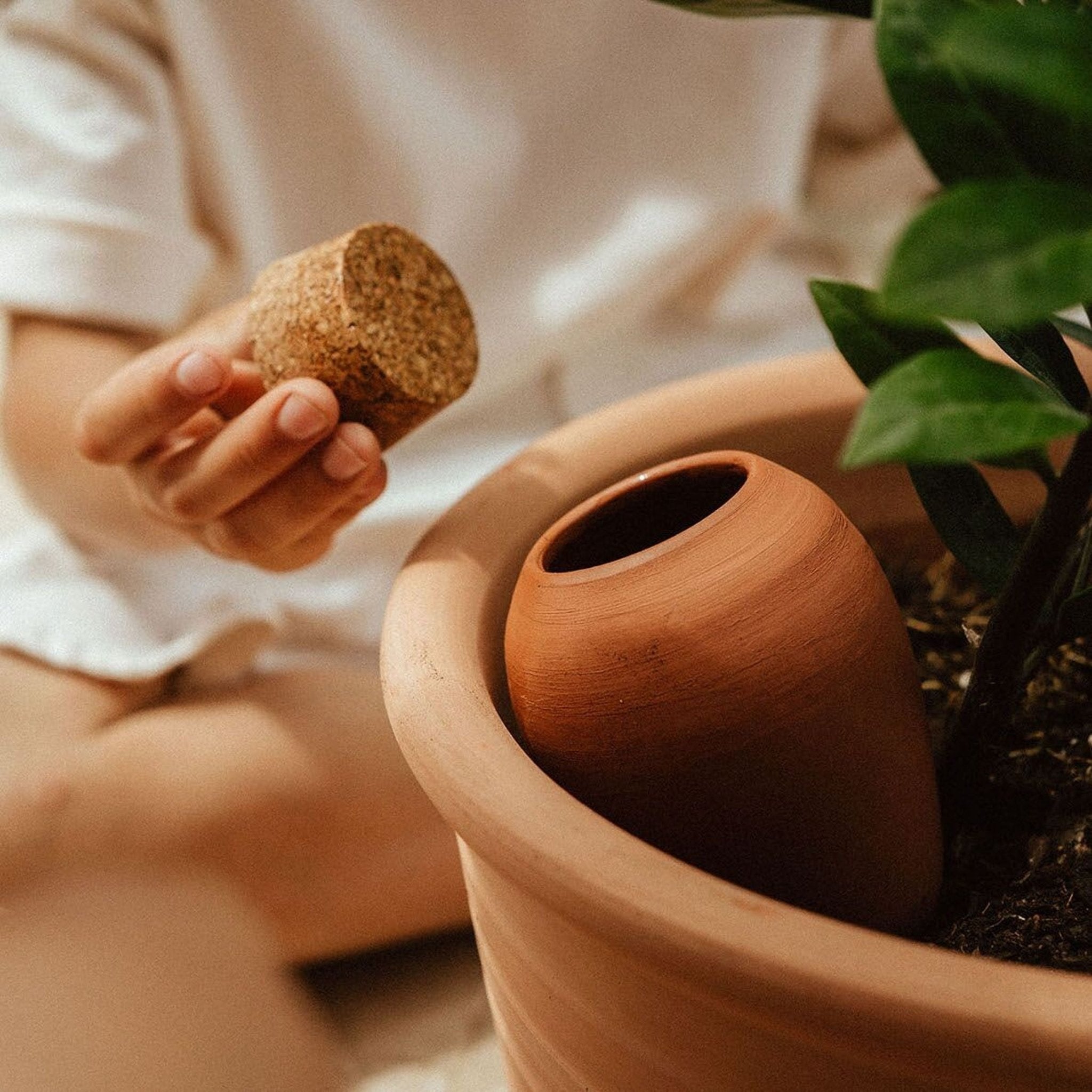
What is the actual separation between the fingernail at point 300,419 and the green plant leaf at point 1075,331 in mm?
279

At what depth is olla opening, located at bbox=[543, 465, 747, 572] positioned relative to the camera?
406mm

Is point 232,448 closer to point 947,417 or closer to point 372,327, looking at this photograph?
point 372,327

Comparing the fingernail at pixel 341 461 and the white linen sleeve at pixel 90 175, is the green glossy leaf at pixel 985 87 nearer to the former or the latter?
the fingernail at pixel 341 461

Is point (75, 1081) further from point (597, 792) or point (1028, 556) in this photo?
point (1028, 556)

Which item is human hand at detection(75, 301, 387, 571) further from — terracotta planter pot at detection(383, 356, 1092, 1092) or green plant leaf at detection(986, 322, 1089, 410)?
green plant leaf at detection(986, 322, 1089, 410)

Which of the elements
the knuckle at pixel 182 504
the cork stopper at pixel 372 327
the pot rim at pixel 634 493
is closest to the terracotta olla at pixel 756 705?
the pot rim at pixel 634 493

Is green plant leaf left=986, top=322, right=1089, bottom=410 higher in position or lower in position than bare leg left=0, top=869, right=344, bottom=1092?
higher

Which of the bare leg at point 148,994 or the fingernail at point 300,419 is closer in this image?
the fingernail at point 300,419

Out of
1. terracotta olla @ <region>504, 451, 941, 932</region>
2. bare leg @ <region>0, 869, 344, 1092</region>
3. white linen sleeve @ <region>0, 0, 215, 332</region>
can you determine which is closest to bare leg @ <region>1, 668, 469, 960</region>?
bare leg @ <region>0, 869, 344, 1092</region>

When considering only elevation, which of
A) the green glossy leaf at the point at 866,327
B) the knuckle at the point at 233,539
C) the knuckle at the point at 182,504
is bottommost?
the knuckle at the point at 233,539

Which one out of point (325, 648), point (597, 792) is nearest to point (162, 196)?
point (325, 648)

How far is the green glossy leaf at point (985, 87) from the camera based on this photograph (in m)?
0.24

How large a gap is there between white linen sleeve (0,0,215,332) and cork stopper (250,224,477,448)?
11.9 inches

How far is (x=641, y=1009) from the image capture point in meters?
0.30
